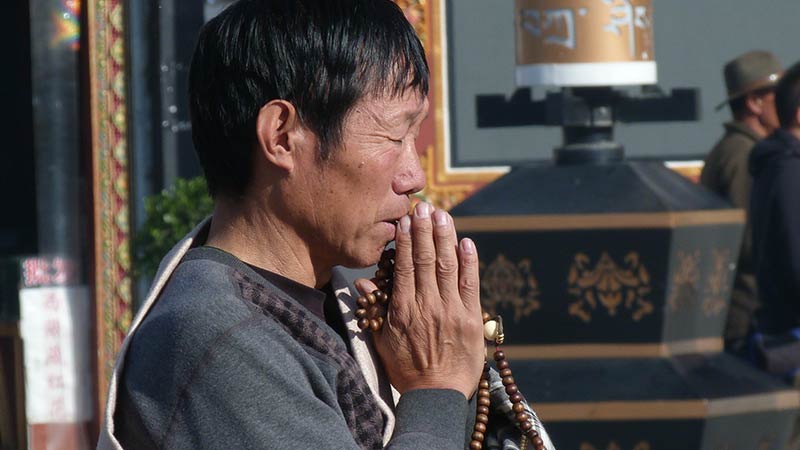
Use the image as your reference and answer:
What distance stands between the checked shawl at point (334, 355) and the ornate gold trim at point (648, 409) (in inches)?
96.1

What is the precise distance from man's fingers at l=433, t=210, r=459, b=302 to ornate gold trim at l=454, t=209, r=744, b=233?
2390mm

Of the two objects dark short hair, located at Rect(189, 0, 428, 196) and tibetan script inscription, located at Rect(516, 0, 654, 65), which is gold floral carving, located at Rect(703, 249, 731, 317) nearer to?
tibetan script inscription, located at Rect(516, 0, 654, 65)

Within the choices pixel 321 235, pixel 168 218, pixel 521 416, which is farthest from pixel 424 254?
pixel 168 218

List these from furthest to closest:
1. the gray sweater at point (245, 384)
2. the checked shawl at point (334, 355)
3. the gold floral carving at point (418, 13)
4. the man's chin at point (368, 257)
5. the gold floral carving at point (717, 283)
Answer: the gold floral carving at point (418, 13) → the gold floral carving at point (717, 283) → the man's chin at point (368, 257) → the checked shawl at point (334, 355) → the gray sweater at point (245, 384)

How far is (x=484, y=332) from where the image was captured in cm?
178

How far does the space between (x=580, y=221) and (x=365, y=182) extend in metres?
2.40

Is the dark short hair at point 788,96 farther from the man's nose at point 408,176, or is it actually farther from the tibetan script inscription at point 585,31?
the man's nose at point 408,176

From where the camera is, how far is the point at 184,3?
5.71m

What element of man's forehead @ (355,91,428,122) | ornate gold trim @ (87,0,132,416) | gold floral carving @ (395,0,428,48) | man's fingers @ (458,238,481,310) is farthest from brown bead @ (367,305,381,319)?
ornate gold trim @ (87,0,132,416)

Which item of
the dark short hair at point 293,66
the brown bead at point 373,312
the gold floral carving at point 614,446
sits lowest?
the gold floral carving at point 614,446

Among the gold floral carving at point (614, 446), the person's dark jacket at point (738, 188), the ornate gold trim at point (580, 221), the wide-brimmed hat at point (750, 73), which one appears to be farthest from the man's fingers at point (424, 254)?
the wide-brimmed hat at point (750, 73)

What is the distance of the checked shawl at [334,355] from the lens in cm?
165

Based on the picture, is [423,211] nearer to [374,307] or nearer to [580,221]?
[374,307]

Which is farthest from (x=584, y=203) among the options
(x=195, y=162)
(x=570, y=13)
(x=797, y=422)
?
(x=195, y=162)
